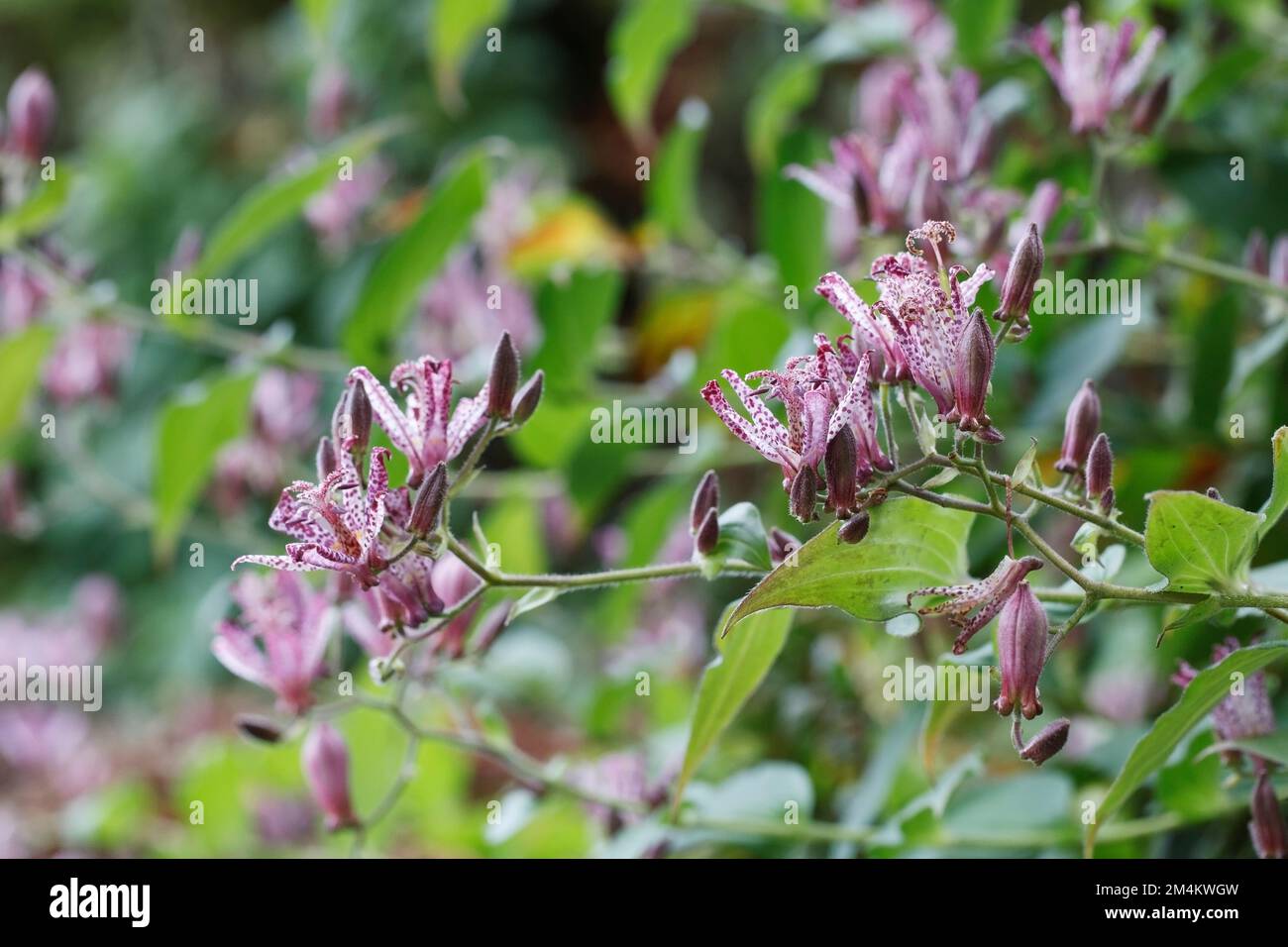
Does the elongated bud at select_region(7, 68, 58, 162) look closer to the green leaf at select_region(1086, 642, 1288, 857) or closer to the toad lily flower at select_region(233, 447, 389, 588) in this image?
the toad lily flower at select_region(233, 447, 389, 588)

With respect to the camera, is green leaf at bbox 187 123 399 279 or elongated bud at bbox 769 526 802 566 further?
green leaf at bbox 187 123 399 279

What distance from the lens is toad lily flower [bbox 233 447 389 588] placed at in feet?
1.58

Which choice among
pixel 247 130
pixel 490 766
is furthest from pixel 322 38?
pixel 247 130

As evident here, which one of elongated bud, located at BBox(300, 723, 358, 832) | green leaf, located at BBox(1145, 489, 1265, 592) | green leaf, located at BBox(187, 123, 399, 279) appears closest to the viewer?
green leaf, located at BBox(1145, 489, 1265, 592)

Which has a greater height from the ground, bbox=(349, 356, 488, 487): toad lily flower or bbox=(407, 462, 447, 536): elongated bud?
bbox=(349, 356, 488, 487): toad lily flower

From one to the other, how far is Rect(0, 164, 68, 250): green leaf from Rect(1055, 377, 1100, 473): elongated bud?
756 millimetres

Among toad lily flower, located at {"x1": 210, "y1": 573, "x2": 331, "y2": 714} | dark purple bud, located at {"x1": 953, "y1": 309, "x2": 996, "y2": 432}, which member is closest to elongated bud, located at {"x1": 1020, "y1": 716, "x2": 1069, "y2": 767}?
dark purple bud, located at {"x1": 953, "y1": 309, "x2": 996, "y2": 432}

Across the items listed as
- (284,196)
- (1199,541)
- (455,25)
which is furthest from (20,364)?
(1199,541)

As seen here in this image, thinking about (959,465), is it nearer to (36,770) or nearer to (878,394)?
(878,394)

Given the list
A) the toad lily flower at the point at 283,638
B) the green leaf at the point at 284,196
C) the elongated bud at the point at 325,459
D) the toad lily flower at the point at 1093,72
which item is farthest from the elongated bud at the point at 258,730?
the toad lily flower at the point at 1093,72

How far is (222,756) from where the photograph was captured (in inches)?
49.6

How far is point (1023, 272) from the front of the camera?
1.58 feet

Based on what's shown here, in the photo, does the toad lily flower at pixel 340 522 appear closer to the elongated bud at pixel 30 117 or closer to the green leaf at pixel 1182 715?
the green leaf at pixel 1182 715

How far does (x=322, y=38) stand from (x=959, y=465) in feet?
2.85
